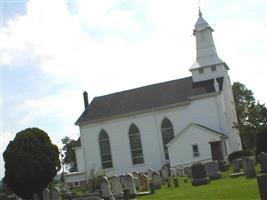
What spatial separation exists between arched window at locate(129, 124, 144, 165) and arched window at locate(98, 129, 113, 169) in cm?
312

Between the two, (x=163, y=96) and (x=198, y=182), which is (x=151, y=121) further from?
(x=198, y=182)

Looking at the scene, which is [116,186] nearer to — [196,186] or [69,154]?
[196,186]

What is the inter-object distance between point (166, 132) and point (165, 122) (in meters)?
1.19

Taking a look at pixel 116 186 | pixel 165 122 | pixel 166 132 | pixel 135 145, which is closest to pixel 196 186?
pixel 116 186

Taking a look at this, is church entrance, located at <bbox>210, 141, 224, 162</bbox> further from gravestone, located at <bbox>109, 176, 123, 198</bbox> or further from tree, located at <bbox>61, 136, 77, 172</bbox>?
tree, located at <bbox>61, 136, 77, 172</bbox>

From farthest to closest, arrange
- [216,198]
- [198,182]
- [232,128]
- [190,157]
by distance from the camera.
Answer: [232,128] → [190,157] → [198,182] → [216,198]

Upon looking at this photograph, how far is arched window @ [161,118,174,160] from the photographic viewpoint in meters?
57.7

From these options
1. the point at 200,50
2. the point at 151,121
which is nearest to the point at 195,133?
the point at 151,121

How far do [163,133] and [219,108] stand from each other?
713 cm

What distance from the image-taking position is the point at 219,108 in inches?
2168

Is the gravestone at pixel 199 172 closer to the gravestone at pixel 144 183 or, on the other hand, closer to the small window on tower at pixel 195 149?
the gravestone at pixel 144 183

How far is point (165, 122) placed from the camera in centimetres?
5834

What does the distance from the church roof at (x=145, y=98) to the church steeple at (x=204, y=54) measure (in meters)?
1.27

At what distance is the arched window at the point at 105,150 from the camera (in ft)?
200
